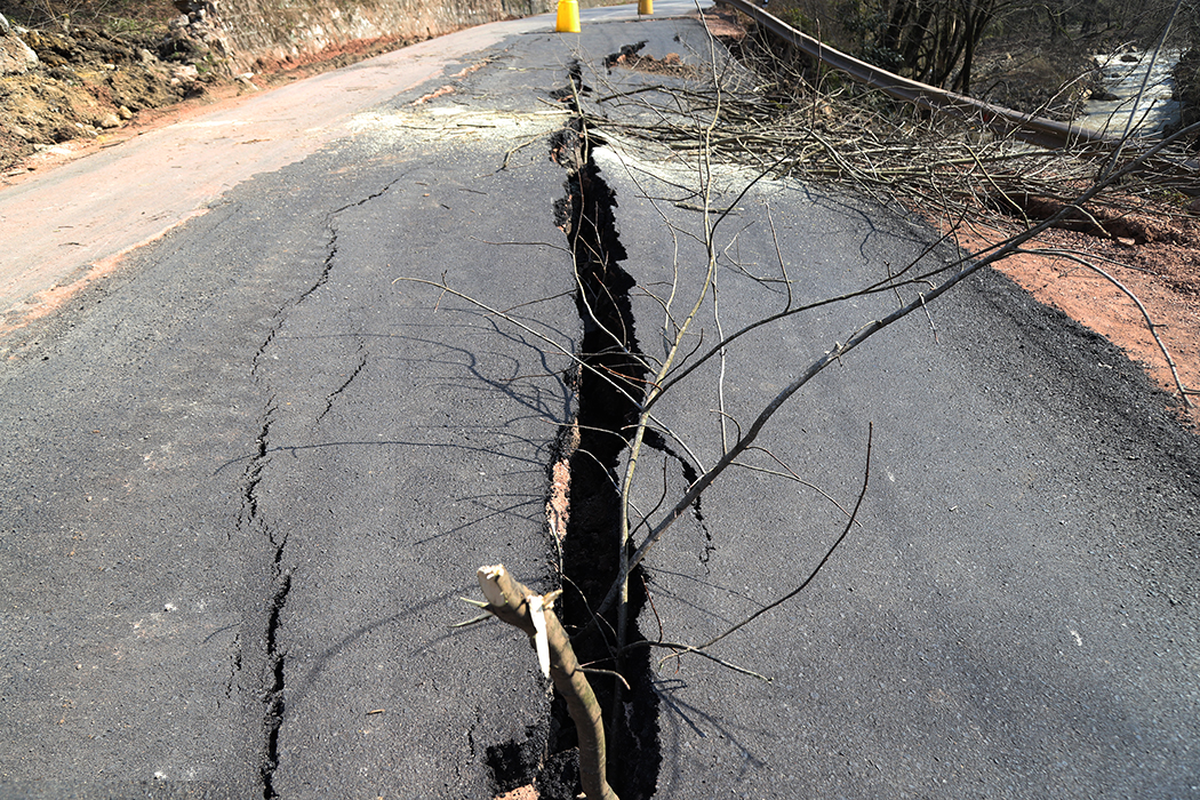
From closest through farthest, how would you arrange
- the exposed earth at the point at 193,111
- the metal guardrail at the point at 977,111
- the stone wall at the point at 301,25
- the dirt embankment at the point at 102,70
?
1. the exposed earth at the point at 193,111
2. the metal guardrail at the point at 977,111
3. the dirt embankment at the point at 102,70
4. the stone wall at the point at 301,25

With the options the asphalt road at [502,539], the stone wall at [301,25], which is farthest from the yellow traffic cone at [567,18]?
the asphalt road at [502,539]

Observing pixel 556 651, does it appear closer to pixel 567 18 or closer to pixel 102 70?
pixel 102 70

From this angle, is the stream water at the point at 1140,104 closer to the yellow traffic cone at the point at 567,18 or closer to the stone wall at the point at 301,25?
the yellow traffic cone at the point at 567,18

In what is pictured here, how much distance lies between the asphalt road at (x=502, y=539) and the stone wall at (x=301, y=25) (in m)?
7.09

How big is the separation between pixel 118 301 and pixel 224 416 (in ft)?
4.89

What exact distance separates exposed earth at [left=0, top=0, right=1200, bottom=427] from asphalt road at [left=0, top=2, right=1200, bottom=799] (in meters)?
0.36

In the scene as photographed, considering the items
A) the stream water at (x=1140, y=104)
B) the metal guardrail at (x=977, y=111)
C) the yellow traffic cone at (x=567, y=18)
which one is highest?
the yellow traffic cone at (x=567, y=18)

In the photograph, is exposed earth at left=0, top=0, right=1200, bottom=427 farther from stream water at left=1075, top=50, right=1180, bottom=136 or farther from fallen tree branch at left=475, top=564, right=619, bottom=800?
fallen tree branch at left=475, top=564, right=619, bottom=800

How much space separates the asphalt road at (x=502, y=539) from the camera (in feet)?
5.99

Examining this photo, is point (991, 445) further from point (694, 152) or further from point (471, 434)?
point (694, 152)

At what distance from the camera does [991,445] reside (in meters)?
3.02

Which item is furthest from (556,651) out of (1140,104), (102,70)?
(102,70)

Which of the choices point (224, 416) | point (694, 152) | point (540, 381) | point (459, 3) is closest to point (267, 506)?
point (224, 416)

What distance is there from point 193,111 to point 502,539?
26.8 feet
